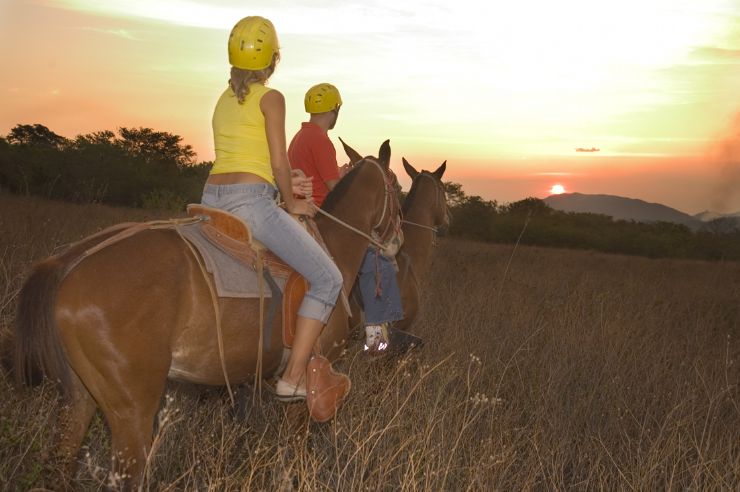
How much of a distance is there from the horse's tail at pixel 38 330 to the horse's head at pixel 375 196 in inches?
82.9

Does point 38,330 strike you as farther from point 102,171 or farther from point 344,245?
point 102,171

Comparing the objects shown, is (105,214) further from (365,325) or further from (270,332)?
(270,332)

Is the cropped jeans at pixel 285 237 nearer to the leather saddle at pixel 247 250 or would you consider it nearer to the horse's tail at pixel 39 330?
the leather saddle at pixel 247 250

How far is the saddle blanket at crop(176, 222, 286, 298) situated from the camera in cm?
376

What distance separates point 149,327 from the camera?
343cm

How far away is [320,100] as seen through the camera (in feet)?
19.6

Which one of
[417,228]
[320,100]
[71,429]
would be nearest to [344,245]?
[320,100]

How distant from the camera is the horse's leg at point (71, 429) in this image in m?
3.36

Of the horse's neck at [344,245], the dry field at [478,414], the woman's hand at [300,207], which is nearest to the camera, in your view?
the dry field at [478,414]

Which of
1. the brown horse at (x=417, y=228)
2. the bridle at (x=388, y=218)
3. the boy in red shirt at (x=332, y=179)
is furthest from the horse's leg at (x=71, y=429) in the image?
the brown horse at (x=417, y=228)

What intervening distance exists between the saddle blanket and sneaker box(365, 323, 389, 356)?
2071mm

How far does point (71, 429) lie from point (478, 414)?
87.3 inches

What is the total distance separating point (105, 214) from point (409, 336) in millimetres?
9699

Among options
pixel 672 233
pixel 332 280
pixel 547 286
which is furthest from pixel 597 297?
pixel 672 233
